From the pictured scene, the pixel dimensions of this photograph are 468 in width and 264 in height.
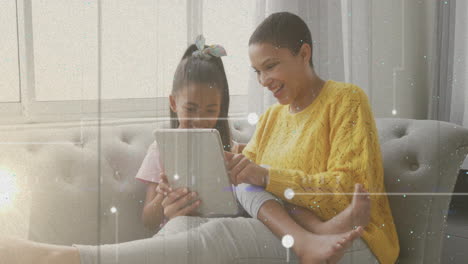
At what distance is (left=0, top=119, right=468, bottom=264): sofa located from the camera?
71cm

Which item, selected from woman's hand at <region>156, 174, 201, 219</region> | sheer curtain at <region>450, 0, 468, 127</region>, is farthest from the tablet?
sheer curtain at <region>450, 0, 468, 127</region>

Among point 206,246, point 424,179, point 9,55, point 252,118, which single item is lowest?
point 206,246

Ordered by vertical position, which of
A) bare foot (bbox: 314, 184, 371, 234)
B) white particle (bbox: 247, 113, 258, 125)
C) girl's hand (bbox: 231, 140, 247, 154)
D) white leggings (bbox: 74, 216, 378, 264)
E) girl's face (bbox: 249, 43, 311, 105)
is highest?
girl's face (bbox: 249, 43, 311, 105)

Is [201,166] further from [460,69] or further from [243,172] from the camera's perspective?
[460,69]

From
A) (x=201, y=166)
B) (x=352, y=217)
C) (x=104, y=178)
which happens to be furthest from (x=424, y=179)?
(x=104, y=178)

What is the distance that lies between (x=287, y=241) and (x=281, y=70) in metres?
0.28

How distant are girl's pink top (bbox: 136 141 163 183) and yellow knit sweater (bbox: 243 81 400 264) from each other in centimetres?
15

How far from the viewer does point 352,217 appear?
703 mm

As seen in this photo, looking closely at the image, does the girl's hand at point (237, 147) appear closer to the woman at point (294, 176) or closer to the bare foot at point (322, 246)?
the woman at point (294, 176)

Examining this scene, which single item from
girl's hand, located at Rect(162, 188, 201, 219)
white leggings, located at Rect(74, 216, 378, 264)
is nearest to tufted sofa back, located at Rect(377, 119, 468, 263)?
Result: white leggings, located at Rect(74, 216, 378, 264)

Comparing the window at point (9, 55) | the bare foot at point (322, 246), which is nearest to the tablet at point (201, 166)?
the bare foot at point (322, 246)

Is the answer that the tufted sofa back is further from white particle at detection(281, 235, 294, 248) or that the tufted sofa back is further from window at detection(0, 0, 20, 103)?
window at detection(0, 0, 20, 103)

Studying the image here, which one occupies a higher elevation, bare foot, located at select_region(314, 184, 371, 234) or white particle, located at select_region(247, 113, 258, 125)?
white particle, located at select_region(247, 113, 258, 125)

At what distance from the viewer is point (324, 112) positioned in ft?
2.27
